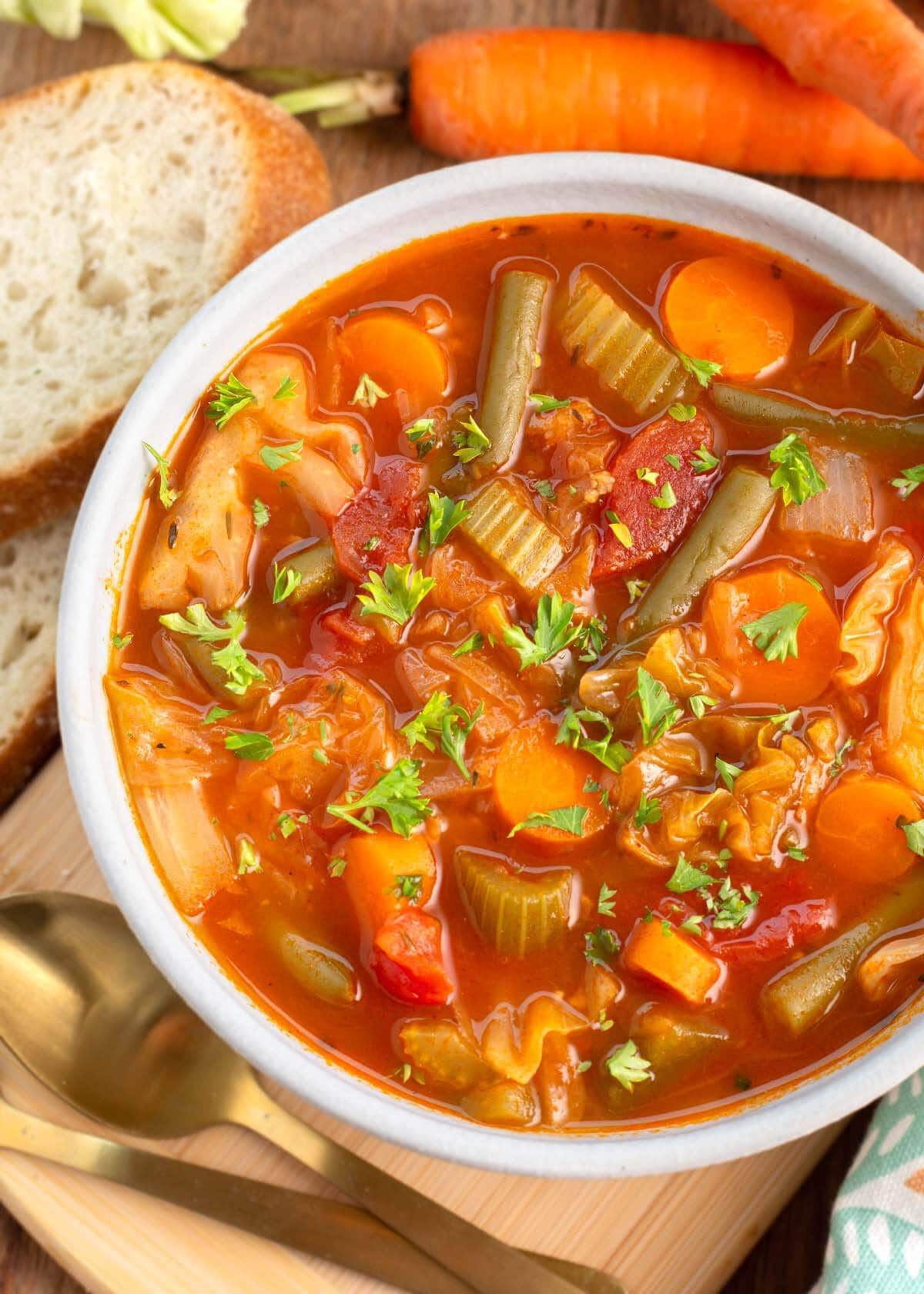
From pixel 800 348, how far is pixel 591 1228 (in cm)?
232

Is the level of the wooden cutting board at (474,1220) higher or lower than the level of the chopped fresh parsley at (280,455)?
lower

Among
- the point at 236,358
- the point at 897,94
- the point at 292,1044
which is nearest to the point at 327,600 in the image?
the point at 236,358

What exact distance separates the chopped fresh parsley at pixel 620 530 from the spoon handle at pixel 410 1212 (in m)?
1.74

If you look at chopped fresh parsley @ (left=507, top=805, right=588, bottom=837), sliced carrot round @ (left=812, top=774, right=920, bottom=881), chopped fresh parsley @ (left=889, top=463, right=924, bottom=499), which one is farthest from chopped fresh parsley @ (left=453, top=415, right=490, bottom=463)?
sliced carrot round @ (left=812, top=774, right=920, bottom=881)

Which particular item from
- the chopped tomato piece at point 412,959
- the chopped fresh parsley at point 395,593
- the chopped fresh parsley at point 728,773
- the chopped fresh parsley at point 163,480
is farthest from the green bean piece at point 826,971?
the chopped fresh parsley at point 163,480

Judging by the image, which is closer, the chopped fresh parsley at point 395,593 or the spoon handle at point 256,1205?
the chopped fresh parsley at point 395,593

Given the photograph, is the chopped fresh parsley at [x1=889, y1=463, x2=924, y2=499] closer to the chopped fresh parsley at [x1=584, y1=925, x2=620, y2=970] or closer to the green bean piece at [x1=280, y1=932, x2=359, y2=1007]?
the chopped fresh parsley at [x1=584, y1=925, x2=620, y2=970]

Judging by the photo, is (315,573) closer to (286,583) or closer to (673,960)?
(286,583)

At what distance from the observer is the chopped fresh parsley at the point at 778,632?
10.0 ft

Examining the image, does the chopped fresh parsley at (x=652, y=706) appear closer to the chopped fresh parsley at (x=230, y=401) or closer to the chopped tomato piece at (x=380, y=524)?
the chopped tomato piece at (x=380, y=524)

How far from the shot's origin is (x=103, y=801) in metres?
3.06

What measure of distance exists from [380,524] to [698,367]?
2.73 ft

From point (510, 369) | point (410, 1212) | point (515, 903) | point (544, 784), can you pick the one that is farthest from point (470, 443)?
point (410, 1212)

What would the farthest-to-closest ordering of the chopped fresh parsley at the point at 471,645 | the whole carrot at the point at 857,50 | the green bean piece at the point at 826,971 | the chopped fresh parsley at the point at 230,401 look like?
the whole carrot at the point at 857,50
the chopped fresh parsley at the point at 230,401
the chopped fresh parsley at the point at 471,645
the green bean piece at the point at 826,971
